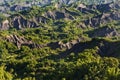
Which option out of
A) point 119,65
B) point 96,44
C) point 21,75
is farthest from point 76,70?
point 96,44

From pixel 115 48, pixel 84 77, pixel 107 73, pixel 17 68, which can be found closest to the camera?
pixel 107 73

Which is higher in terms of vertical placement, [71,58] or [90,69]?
[90,69]

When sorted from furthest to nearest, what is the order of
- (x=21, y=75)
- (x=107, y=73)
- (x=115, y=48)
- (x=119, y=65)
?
(x=115, y=48), (x=21, y=75), (x=119, y=65), (x=107, y=73)

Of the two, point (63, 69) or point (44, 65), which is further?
point (44, 65)

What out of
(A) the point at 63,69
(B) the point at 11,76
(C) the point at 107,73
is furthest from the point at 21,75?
(C) the point at 107,73

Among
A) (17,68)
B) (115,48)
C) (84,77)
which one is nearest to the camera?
(84,77)

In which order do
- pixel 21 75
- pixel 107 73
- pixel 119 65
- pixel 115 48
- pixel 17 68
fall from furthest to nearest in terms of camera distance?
pixel 115 48, pixel 17 68, pixel 21 75, pixel 119 65, pixel 107 73

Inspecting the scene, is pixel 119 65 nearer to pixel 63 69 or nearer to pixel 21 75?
pixel 63 69

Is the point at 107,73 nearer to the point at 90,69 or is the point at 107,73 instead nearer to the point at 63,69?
the point at 90,69

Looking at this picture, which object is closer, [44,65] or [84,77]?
[84,77]
